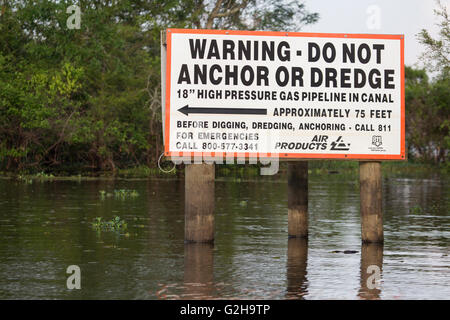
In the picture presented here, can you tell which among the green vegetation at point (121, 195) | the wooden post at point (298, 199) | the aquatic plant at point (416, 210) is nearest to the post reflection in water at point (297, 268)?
the wooden post at point (298, 199)

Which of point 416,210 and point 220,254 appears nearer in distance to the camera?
point 220,254

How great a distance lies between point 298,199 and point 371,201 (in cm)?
161

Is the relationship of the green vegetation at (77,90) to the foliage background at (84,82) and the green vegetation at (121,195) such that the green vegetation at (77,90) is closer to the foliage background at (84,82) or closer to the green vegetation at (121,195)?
the foliage background at (84,82)

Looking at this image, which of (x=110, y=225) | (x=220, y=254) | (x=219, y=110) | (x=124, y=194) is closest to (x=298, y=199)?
(x=219, y=110)

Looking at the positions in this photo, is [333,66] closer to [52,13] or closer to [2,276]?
[2,276]

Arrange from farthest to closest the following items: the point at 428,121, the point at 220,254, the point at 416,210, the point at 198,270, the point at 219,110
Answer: the point at 428,121 → the point at 416,210 → the point at 219,110 → the point at 220,254 → the point at 198,270

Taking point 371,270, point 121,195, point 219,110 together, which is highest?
point 219,110

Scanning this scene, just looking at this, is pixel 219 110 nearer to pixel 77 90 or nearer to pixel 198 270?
pixel 198 270

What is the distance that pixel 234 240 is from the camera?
16547 millimetres

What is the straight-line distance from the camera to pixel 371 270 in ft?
41.3

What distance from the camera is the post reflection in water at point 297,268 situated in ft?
35.5

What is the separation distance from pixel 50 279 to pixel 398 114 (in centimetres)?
684

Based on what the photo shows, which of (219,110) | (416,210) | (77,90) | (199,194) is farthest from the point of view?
(77,90)
